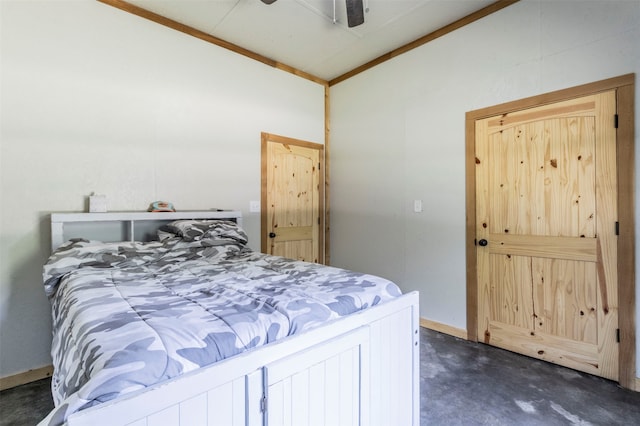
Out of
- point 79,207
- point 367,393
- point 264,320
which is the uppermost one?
point 79,207

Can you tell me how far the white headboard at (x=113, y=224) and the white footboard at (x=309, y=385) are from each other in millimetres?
1883

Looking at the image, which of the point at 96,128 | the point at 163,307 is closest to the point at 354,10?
the point at 96,128

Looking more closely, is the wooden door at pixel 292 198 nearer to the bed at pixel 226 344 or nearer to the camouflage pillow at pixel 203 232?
the camouflage pillow at pixel 203 232

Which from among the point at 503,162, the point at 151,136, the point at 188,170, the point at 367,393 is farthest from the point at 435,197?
the point at 151,136

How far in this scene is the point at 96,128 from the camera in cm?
229

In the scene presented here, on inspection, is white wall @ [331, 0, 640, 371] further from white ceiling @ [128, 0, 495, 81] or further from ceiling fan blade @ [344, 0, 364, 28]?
ceiling fan blade @ [344, 0, 364, 28]

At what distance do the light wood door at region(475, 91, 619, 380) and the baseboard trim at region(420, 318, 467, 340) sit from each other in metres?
0.18

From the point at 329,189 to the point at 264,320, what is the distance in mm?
3095

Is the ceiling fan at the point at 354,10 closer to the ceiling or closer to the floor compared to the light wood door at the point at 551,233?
closer to the ceiling

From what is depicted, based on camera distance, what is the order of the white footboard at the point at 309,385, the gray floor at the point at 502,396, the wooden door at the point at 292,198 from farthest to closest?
the wooden door at the point at 292,198 → the gray floor at the point at 502,396 → the white footboard at the point at 309,385

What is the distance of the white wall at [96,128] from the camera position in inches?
78.8

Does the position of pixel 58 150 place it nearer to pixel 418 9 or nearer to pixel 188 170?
pixel 188 170

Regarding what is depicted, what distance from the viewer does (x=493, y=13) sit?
8.18 feet

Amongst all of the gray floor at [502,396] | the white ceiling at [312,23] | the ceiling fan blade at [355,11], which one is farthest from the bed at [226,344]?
the white ceiling at [312,23]
